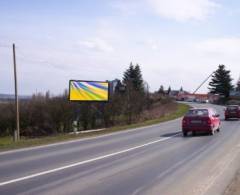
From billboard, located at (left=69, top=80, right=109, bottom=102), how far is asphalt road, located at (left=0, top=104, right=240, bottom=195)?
22727mm

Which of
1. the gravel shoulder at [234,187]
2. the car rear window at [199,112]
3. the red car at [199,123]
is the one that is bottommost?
the gravel shoulder at [234,187]

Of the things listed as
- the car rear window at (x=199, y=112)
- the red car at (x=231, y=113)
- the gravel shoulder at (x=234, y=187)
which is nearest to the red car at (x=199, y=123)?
the car rear window at (x=199, y=112)

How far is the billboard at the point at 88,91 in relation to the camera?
42.5 m

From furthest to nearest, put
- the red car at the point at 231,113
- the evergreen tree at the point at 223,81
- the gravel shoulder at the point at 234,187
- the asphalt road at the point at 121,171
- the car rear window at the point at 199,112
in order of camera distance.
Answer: the evergreen tree at the point at 223,81 < the red car at the point at 231,113 < the car rear window at the point at 199,112 < the asphalt road at the point at 121,171 < the gravel shoulder at the point at 234,187

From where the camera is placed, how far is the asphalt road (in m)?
10.5

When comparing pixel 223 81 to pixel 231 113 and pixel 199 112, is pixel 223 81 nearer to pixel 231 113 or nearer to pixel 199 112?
pixel 231 113

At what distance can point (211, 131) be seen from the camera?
93.5 feet

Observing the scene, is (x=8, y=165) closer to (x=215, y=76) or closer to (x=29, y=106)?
(x=29, y=106)

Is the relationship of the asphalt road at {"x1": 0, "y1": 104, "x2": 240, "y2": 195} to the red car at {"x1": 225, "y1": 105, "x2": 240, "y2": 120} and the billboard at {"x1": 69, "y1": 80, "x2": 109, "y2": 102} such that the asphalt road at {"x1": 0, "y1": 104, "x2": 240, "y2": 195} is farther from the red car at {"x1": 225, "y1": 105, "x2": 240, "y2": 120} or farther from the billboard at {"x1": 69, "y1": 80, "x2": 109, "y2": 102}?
the red car at {"x1": 225, "y1": 105, "x2": 240, "y2": 120}

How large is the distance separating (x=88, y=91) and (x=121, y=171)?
3073 centimetres

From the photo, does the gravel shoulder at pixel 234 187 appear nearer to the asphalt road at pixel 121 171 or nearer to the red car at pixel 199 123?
the asphalt road at pixel 121 171

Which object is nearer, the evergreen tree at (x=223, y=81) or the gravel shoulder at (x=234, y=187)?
the gravel shoulder at (x=234, y=187)

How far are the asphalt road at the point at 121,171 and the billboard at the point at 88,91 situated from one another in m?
22.7

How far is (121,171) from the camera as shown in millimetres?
13305
